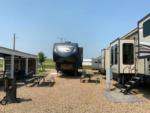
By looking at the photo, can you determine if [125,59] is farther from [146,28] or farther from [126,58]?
[146,28]

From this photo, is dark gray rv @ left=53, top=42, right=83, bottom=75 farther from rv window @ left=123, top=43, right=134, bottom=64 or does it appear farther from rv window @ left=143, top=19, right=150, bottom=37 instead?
rv window @ left=143, top=19, right=150, bottom=37

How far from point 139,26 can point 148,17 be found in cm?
151

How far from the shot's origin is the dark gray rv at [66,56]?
2839cm

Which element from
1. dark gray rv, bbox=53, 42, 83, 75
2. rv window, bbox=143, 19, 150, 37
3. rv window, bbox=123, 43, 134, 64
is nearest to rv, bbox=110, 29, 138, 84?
rv window, bbox=123, 43, 134, 64

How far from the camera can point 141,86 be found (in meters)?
19.1

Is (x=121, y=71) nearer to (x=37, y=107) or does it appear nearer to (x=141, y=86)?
(x=141, y=86)

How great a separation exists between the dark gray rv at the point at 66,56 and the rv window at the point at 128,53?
35.6 feet

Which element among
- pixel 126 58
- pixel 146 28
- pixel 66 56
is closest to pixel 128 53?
pixel 126 58

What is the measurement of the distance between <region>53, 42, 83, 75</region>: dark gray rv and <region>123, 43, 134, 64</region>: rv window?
10.9 m

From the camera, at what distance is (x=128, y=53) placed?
18031 millimetres

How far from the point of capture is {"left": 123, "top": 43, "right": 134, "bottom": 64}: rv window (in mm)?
17830

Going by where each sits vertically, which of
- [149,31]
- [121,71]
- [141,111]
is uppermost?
[149,31]

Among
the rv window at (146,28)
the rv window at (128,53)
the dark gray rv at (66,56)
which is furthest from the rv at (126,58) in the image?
the dark gray rv at (66,56)

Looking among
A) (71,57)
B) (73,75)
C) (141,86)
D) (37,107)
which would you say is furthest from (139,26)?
(73,75)
